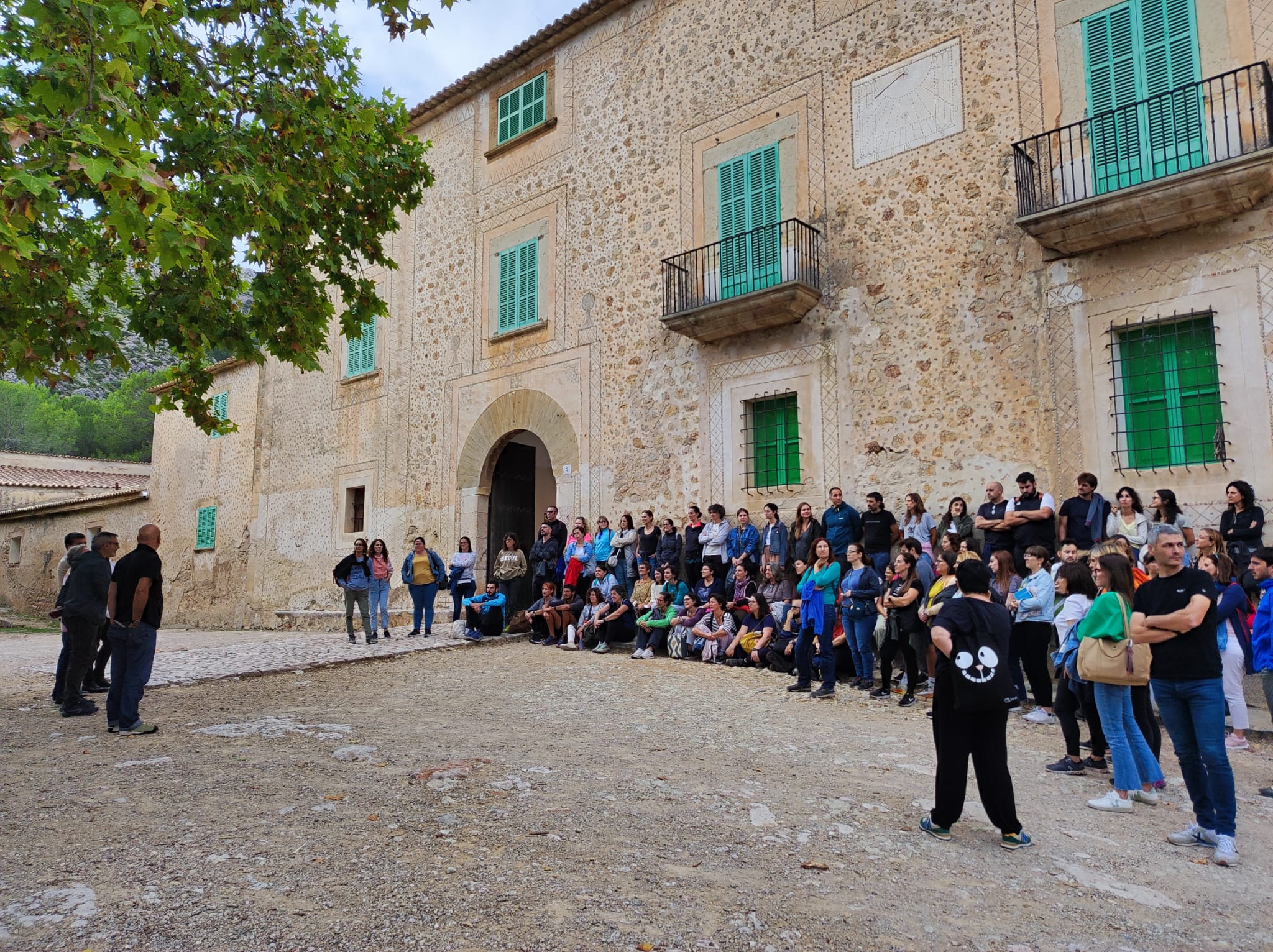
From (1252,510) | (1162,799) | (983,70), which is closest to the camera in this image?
(1162,799)

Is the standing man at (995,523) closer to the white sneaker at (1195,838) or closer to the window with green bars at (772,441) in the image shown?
the window with green bars at (772,441)

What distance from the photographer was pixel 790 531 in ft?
38.5

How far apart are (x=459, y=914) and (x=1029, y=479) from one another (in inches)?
311

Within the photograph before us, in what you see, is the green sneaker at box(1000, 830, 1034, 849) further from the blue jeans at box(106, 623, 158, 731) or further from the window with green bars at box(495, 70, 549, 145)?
the window with green bars at box(495, 70, 549, 145)

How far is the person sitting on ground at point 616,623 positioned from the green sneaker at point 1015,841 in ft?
25.6

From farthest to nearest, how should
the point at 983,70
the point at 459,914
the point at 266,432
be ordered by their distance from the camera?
1. the point at 266,432
2. the point at 983,70
3. the point at 459,914

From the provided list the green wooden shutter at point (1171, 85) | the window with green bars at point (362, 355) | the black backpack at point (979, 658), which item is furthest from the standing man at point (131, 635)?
the window with green bars at point (362, 355)

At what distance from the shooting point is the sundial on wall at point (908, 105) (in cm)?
1113

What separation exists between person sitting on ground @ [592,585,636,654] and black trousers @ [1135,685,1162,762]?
6967 mm

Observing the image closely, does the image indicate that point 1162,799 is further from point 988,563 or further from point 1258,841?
point 988,563

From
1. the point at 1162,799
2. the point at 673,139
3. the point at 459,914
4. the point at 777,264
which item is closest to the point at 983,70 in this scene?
the point at 777,264

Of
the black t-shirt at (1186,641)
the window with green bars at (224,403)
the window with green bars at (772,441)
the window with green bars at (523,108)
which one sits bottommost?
the black t-shirt at (1186,641)

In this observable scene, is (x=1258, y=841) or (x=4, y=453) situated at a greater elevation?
(x=4, y=453)

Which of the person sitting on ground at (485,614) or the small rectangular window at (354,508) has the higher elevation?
the small rectangular window at (354,508)
